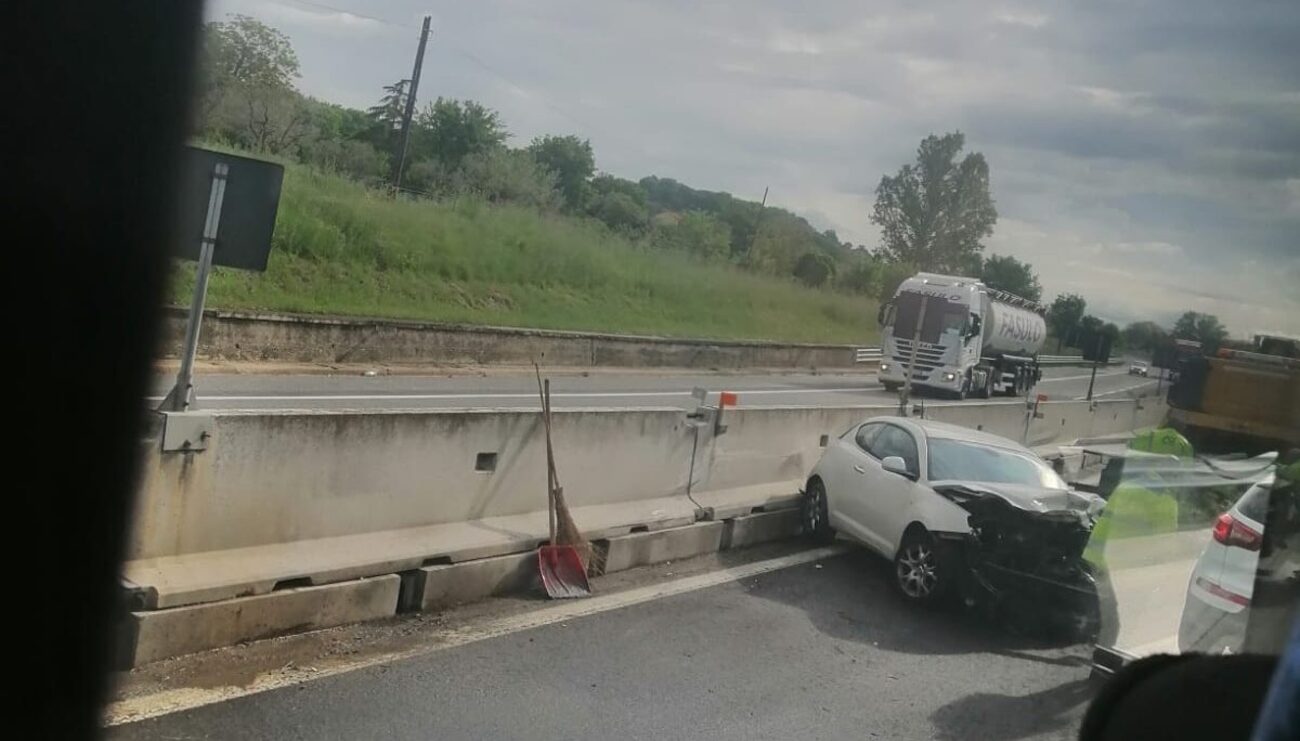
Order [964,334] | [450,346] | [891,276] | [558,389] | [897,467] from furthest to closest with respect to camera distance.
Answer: [450,346], [558,389], [964,334], [891,276], [897,467]

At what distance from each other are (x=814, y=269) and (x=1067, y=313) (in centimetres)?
1257

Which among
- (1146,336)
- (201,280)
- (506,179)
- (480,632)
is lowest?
(480,632)

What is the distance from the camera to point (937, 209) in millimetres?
13781

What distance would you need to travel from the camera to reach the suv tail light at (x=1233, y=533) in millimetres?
4152

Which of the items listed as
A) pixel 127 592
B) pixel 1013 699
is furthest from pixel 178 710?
pixel 1013 699

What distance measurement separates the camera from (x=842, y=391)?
3092 centimetres

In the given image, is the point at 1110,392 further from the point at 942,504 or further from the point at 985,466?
the point at 942,504

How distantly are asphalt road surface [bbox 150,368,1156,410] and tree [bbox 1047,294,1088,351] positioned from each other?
54cm

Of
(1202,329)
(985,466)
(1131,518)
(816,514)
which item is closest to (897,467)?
(985,466)

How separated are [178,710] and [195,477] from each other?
1.85 m

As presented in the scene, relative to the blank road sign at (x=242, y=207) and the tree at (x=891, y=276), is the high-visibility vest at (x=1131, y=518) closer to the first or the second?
the blank road sign at (x=242, y=207)

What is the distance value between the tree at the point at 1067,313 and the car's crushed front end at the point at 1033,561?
1320 millimetres

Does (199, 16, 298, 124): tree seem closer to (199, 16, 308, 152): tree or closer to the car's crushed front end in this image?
(199, 16, 308, 152): tree

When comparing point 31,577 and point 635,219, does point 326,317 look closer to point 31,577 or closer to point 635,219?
point 635,219
